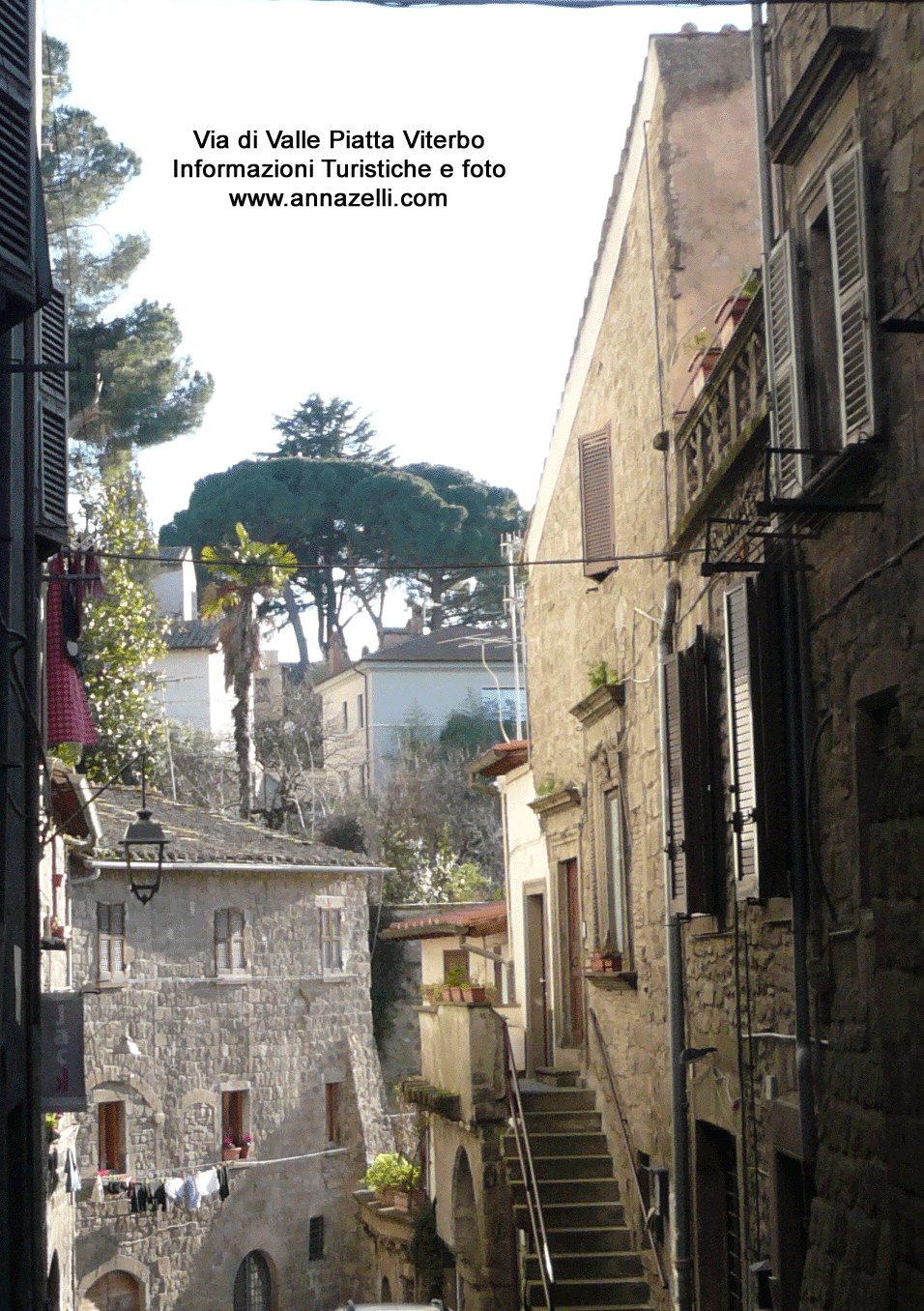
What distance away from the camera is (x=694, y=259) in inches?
490

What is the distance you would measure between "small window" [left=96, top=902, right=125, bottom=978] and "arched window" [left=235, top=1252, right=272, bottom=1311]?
6319mm

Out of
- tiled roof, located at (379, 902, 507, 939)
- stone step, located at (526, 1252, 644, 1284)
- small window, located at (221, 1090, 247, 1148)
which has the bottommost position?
small window, located at (221, 1090, 247, 1148)

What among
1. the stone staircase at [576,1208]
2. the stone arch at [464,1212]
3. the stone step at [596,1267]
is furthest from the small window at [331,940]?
the stone step at [596,1267]

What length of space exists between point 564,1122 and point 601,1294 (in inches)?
91.4

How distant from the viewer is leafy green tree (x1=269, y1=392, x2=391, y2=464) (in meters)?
56.6

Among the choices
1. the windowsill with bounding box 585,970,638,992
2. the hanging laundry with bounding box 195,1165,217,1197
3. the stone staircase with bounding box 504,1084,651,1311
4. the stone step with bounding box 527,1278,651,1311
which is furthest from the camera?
the hanging laundry with bounding box 195,1165,217,1197

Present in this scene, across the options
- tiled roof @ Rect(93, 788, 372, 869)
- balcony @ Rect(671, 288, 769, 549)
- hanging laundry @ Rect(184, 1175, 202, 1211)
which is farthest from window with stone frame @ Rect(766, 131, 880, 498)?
hanging laundry @ Rect(184, 1175, 202, 1211)

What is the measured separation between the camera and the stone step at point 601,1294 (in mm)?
12953

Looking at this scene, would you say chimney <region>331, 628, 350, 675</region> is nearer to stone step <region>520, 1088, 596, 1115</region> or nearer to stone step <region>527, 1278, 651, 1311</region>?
stone step <region>520, 1088, 596, 1115</region>

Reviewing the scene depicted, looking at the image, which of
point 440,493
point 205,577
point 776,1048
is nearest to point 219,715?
point 205,577

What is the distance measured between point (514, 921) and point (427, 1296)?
5.26 metres

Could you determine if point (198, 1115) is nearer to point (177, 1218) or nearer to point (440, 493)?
point (177, 1218)

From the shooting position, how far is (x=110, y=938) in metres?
28.9

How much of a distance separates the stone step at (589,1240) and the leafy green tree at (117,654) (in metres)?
17.6
